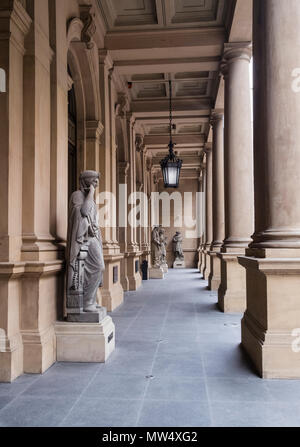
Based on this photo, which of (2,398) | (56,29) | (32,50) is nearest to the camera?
(2,398)

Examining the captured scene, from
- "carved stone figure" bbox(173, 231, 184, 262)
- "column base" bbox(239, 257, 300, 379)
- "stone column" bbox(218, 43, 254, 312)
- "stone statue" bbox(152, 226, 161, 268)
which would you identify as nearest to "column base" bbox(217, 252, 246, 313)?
"stone column" bbox(218, 43, 254, 312)

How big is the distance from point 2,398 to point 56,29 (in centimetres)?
518

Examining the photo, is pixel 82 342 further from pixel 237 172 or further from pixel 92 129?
pixel 92 129

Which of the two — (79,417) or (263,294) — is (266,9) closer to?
(263,294)

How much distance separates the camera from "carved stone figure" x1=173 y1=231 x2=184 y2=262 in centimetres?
2780

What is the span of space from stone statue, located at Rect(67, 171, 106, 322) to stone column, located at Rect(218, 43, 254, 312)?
411 cm

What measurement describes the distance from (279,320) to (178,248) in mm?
23042

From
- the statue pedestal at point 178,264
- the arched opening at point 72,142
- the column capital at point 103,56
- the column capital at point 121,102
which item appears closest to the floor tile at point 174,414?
the arched opening at point 72,142

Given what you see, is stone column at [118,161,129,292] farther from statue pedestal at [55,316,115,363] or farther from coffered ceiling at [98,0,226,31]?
statue pedestal at [55,316,115,363]

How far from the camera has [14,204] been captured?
5.16 m

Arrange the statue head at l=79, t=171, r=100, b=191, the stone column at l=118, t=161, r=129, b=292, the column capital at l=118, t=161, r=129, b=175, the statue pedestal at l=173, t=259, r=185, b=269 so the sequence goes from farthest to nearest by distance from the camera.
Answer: the statue pedestal at l=173, t=259, r=185, b=269, the column capital at l=118, t=161, r=129, b=175, the stone column at l=118, t=161, r=129, b=292, the statue head at l=79, t=171, r=100, b=191

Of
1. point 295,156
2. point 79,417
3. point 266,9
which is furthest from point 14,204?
point 266,9

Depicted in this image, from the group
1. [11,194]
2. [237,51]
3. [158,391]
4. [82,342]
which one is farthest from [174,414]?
[237,51]

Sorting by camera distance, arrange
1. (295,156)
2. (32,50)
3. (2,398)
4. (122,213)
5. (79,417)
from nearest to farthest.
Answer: (79,417), (2,398), (295,156), (32,50), (122,213)
